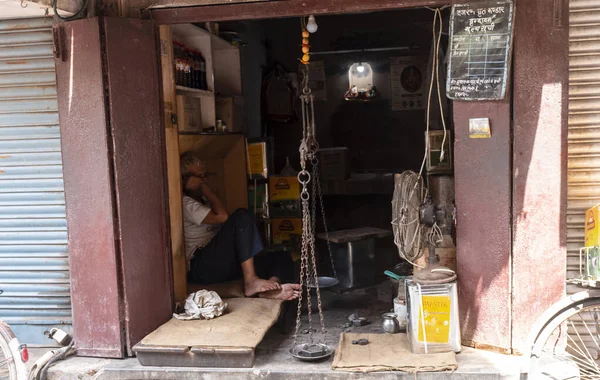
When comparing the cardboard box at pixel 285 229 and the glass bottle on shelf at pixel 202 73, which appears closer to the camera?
the glass bottle on shelf at pixel 202 73

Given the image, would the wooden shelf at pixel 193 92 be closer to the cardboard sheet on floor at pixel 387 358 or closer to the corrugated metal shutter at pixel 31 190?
the corrugated metal shutter at pixel 31 190

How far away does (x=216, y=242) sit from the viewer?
5352 millimetres

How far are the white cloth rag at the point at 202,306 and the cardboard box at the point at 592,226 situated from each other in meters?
2.85

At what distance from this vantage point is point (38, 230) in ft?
15.6

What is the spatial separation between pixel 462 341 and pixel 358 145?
616 centimetres

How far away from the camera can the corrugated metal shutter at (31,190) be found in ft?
15.2

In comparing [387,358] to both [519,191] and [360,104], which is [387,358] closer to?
[519,191]

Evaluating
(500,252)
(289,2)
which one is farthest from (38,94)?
(500,252)

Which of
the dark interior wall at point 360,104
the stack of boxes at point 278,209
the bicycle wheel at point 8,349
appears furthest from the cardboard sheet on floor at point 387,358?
the dark interior wall at point 360,104

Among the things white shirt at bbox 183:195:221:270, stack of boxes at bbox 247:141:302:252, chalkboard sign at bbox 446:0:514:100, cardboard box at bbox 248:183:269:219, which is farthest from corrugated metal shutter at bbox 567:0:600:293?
cardboard box at bbox 248:183:269:219

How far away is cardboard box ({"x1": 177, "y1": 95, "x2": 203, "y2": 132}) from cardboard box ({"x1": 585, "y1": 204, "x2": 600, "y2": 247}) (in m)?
3.37

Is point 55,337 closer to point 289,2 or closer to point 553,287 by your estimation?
point 289,2

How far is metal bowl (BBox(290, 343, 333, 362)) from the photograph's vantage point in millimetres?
4180

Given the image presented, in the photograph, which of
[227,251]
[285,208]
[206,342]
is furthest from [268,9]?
[285,208]
